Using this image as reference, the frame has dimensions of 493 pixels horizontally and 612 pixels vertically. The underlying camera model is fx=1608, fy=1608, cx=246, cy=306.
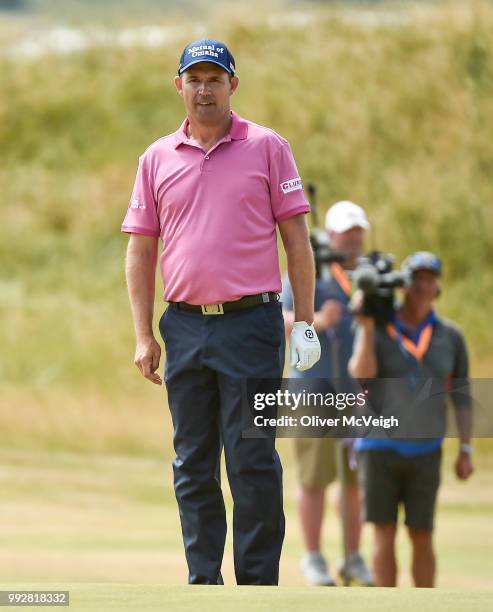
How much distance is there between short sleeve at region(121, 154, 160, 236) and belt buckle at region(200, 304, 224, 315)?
0.29 metres

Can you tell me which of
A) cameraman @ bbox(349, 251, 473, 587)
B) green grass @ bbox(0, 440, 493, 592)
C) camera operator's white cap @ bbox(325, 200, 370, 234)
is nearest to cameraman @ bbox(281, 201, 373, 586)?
camera operator's white cap @ bbox(325, 200, 370, 234)

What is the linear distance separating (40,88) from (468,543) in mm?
18391

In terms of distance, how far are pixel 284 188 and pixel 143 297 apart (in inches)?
20.4

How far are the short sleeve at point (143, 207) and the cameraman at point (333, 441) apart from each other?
9.50ft

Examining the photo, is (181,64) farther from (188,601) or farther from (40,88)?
(40,88)

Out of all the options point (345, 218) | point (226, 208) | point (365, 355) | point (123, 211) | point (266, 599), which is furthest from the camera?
point (123, 211)

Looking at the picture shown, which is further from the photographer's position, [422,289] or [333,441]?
[333,441]

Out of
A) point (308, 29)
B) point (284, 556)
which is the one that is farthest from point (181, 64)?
point (308, 29)

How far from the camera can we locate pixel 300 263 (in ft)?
15.0

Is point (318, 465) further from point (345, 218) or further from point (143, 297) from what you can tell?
point (143, 297)

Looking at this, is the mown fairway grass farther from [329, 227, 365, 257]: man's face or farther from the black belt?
the black belt

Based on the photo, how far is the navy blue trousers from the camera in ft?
14.7

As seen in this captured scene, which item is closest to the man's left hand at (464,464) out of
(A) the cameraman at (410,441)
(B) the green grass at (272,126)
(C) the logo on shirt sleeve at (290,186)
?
(A) the cameraman at (410,441)

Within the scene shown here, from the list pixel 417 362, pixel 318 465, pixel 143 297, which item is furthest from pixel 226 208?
pixel 318 465
